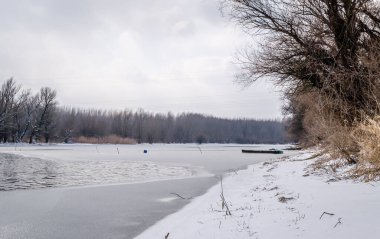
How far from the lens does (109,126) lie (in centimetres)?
10756

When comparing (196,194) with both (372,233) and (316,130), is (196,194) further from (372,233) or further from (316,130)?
(372,233)

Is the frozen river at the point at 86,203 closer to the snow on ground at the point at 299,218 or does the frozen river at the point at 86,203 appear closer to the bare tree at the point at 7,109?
the snow on ground at the point at 299,218

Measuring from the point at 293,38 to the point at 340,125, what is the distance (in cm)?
435

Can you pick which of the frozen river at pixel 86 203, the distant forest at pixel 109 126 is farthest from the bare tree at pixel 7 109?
the frozen river at pixel 86 203

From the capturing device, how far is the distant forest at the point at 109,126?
72.3 metres

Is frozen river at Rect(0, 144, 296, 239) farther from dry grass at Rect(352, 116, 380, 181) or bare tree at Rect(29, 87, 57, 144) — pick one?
bare tree at Rect(29, 87, 57, 144)

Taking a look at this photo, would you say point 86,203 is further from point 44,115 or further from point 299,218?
point 44,115

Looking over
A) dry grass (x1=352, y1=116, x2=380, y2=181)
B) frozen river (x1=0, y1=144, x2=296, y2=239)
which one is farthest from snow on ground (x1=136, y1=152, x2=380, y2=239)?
frozen river (x1=0, y1=144, x2=296, y2=239)

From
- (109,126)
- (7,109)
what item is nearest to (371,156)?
(7,109)

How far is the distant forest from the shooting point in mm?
72312

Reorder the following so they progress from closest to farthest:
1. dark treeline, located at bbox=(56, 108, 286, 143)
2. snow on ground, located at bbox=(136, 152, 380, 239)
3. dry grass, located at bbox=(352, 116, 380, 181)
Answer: snow on ground, located at bbox=(136, 152, 380, 239)
dry grass, located at bbox=(352, 116, 380, 181)
dark treeline, located at bbox=(56, 108, 286, 143)

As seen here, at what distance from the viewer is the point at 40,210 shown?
9148 millimetres

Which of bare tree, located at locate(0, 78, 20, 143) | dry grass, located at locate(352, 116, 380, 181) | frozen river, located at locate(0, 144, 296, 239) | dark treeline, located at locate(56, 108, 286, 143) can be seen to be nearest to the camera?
dry grass, located at locate(352, 116, 380, 181)

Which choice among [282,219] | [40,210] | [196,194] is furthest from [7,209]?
[282,219]
